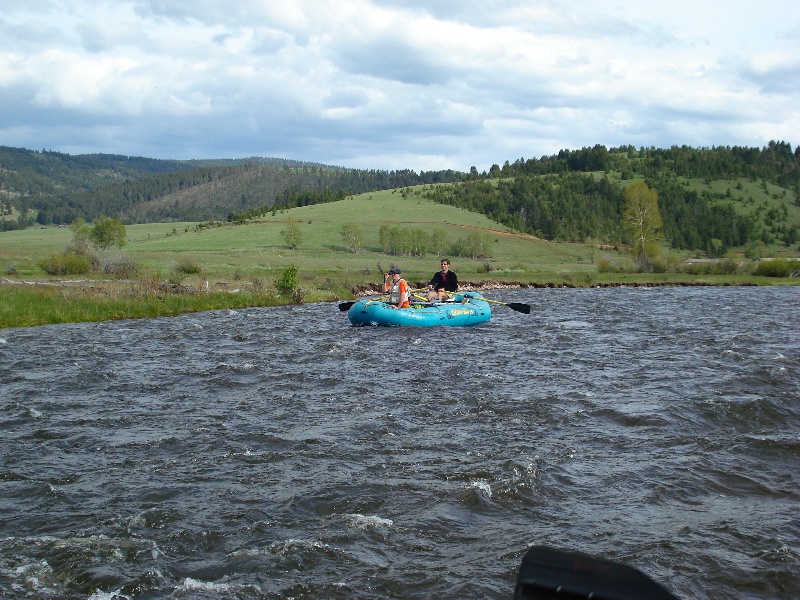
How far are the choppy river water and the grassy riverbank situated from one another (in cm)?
960

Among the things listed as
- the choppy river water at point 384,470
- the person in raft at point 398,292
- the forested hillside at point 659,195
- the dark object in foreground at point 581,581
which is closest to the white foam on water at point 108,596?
the choppy river water at point 384,470

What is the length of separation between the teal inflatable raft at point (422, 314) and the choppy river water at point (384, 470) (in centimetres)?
467

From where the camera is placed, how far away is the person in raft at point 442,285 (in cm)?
2692

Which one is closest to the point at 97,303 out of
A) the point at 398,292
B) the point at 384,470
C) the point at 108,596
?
the point at 398,292

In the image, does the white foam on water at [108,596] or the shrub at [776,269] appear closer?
the white foam on water at [108,596]

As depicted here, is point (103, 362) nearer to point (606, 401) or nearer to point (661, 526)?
point (606, 401)

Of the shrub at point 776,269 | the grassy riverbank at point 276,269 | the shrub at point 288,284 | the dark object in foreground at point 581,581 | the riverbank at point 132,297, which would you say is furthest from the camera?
the shrub at point 776,269

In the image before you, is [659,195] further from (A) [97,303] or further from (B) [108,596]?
(B) [108,596]

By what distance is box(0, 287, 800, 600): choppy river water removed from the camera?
685 cm

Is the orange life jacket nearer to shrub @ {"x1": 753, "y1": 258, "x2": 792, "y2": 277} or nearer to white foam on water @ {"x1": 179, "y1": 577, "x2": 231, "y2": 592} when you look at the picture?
white foam on water @ {"x1": 179, "y1": 577, "x2": 231, "y2": 592}

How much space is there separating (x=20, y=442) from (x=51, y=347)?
10200mm

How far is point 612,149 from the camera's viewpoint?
585 ft

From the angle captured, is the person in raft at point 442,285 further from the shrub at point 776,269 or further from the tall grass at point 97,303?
the shrub at point 776,269

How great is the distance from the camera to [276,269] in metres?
52.8
